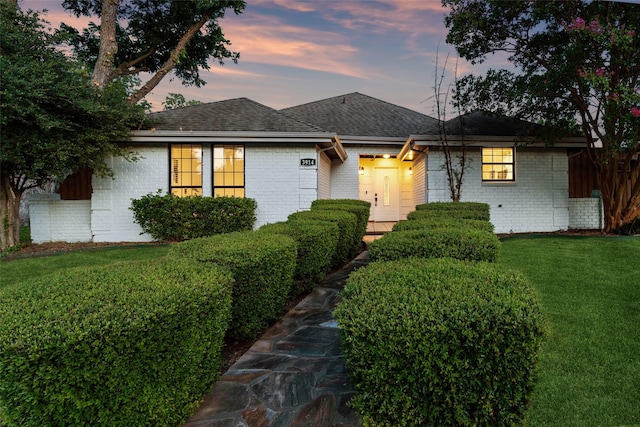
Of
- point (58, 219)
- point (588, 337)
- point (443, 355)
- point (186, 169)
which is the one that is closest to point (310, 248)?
point (443, 355)

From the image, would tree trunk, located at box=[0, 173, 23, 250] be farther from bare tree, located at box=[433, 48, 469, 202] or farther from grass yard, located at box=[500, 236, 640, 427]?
bare tree, located at box=[433, 48, 469, 202]

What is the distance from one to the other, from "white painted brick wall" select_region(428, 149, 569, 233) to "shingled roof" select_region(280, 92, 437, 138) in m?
2.80

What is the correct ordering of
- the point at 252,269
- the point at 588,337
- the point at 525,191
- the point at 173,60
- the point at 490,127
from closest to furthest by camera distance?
1. the point at 252,269
2. the point at 588,337
3. the point at 525,191
4. the point at 490,127
5. the point at 173,60

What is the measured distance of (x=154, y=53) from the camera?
13.0 meters

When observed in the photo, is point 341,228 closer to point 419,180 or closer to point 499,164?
point 419,180

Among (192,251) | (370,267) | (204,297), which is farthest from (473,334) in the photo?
(192,251)

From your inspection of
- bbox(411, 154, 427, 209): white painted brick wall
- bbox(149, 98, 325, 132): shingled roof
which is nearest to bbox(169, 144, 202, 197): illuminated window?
bbox(149, 98, 325, 132): shingled roof

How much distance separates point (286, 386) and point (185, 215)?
7.09 m

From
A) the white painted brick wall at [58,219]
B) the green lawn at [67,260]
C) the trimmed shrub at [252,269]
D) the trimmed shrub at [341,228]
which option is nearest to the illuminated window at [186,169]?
the green lawn at [67,260]

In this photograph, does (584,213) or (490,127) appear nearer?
(584,213)

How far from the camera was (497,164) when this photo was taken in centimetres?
1044

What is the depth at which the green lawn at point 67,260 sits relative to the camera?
18.8 ft

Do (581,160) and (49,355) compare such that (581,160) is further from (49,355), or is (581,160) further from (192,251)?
(49,355)

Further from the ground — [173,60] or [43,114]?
[173,60]
